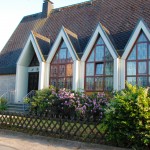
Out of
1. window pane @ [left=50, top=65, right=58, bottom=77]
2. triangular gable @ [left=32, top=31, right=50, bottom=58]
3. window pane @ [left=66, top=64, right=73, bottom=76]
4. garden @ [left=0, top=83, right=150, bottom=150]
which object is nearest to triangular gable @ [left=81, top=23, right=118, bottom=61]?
window pane @ [left=66, top=64, right=73, bottom=76]

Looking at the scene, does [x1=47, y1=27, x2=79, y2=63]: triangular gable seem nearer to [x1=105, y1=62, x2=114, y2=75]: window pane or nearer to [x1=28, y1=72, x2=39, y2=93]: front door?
[x1=105, y1=62, x2=114, y2=75]: window pane

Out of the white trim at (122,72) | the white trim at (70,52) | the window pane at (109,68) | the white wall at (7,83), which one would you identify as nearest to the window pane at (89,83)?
the white trim at (70,52)

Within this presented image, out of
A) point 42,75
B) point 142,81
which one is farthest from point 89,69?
point 142,81

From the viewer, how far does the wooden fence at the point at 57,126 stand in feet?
28.8

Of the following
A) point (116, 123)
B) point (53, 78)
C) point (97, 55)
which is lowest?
point (116, 123)

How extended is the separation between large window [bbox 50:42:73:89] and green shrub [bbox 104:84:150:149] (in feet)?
33.8

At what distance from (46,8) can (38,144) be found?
20.3 m

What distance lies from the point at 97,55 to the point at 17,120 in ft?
28.3

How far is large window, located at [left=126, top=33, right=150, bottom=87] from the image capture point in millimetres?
15748

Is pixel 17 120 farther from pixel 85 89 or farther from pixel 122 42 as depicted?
pixel 122 42

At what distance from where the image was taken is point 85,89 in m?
17.8

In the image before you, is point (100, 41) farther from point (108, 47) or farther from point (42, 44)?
point (42, 44)

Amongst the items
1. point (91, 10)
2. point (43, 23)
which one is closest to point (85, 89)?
point (91, 10)

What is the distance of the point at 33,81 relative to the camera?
21.7 m
